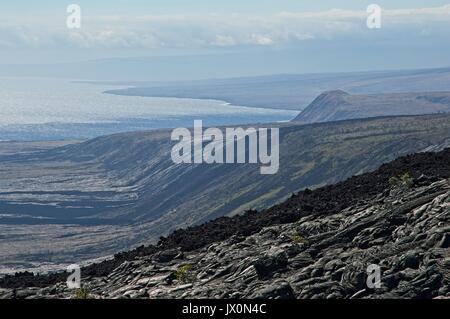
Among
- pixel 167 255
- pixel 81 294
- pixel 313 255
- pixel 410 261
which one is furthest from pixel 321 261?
pixel 167 255

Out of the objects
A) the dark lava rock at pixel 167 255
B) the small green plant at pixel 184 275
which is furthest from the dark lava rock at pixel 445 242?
the dark lava rock at pixel 167 255

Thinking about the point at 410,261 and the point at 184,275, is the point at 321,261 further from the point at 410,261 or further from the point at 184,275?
the point at 184,275

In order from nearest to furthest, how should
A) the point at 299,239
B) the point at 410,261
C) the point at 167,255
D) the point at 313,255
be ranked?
the point at 410,261 < the point at 313,255 < the point at 299,239 < the point at 167,255

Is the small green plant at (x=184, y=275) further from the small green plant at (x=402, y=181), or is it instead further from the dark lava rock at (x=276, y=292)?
the small green plant at (x=402, y=181)

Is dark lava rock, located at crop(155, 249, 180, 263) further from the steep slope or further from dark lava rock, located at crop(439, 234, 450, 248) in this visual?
dark lava rock, located at crop(439, 234, 450, 248)
